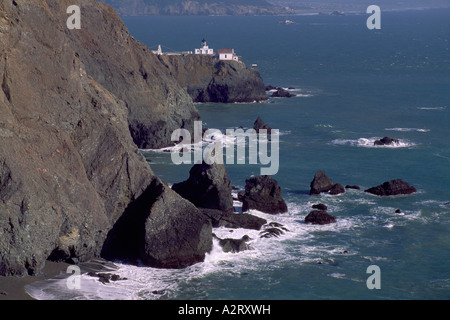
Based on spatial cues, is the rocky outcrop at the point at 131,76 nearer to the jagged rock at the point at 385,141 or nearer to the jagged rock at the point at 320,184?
the jagged rock at the point at 385,141

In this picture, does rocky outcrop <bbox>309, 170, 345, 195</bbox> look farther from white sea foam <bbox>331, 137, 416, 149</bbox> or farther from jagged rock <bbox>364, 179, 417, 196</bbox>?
white sea foam <bbox>331, 137, 416, 149</bbox>

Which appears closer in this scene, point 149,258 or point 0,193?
point 0,193

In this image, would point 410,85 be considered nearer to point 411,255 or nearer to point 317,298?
point 411,255

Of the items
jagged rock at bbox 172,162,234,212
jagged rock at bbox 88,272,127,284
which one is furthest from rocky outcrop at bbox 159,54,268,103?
jagged rock at bbox 88,272,127,284

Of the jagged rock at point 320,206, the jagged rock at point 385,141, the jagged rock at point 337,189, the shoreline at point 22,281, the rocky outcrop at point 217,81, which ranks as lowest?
the shoreline at point 22,281

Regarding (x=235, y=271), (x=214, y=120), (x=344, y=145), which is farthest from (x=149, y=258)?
(x=214, y=120)

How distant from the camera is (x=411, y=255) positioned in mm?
48719

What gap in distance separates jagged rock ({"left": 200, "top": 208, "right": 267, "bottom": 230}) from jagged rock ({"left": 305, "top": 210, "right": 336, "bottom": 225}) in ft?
9.81

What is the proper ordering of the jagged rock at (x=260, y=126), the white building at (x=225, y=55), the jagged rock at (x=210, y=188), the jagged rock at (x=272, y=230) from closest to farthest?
the jagged rock at (x=272, y=230) < the jagged rock at (x=210, y=188) < the jagged rock at (x=260, y=126) < the white building at (x=225, y=55)

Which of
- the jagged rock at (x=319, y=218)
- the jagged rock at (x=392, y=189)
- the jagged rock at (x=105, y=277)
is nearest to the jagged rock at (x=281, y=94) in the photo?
the jagged rock at (x=392, y=189)

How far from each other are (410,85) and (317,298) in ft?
300

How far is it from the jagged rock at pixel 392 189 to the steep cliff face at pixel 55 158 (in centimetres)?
1894

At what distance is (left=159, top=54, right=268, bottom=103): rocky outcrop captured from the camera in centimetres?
11050

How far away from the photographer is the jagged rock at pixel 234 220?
52.5 meters
